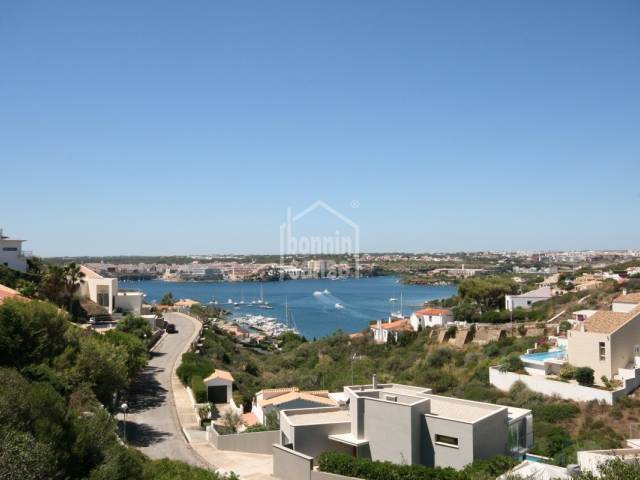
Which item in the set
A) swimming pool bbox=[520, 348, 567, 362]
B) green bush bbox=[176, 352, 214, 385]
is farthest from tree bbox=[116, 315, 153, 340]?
swimming pool bbox=[520, 348, 567, 362]

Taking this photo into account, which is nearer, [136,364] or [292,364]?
[136,364]

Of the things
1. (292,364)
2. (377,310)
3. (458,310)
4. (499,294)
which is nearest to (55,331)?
(292,364)

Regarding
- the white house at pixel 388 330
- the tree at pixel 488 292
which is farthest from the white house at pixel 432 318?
the tree at pixel 488 292

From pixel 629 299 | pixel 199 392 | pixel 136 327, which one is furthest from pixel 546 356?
pixel 136 327

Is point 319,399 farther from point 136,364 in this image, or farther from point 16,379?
point 16,379

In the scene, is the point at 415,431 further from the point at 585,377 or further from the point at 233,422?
the point at 585,377

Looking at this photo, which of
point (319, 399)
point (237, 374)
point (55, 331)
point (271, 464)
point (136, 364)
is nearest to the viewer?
point (271, 464)

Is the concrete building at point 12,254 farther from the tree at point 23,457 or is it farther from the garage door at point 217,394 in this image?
the tree at point 23,457
